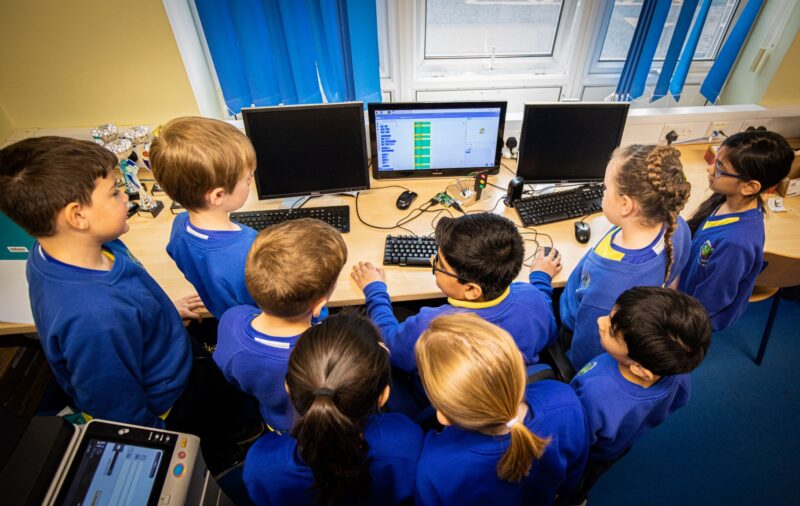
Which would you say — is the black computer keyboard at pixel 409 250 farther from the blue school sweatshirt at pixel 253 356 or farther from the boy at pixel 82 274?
the boy at pixel 82 274

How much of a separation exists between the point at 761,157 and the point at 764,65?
1.52 metres

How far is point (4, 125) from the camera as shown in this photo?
206cm

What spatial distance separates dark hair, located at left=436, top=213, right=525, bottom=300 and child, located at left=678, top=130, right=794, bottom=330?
925mm

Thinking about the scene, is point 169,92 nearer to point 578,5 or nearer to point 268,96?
point 268,96

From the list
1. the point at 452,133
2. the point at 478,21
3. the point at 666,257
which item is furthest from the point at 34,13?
the point at 666,257

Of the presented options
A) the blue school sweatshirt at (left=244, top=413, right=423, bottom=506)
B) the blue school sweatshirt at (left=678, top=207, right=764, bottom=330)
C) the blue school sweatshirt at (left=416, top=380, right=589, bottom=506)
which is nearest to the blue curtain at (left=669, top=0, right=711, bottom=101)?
the blue school sweatshirt at (left=678, top=207, right=764, bottom=330)

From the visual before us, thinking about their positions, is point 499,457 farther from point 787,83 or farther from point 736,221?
point 787,83

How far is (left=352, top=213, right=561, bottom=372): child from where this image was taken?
1122 mm

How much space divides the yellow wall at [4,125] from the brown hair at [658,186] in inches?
115

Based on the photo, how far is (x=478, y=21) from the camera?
8.91 feet

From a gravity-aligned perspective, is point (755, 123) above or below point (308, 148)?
below

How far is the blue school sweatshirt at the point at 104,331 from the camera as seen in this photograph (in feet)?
3.31

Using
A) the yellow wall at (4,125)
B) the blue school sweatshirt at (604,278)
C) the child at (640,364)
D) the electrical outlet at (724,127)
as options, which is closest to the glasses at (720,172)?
the blue school sweatshirt at (604,278)

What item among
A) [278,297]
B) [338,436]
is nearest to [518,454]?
[338,436]
